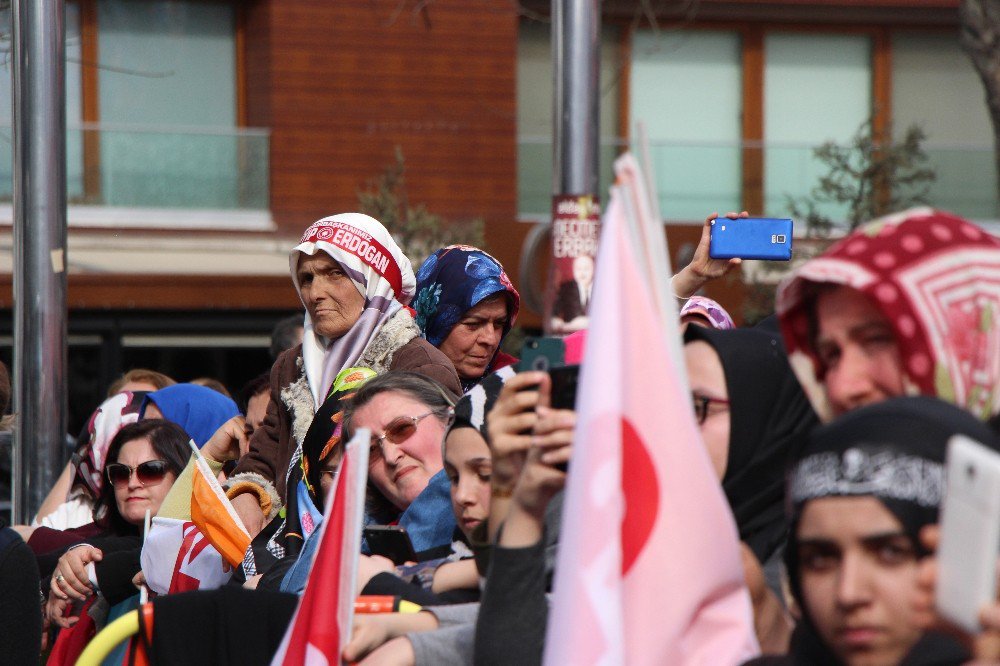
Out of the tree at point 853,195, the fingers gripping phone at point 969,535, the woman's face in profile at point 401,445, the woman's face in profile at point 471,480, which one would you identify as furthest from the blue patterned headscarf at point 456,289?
the tree at point 853,195

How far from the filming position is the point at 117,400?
6.30m

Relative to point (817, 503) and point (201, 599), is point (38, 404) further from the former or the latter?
point (817, 503)

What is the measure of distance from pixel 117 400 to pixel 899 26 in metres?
14.0

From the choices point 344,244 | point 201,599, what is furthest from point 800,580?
point 344,244

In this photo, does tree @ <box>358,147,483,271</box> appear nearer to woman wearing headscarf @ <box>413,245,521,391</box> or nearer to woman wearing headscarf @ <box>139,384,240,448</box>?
woman wearing headscarf @ <box>139,384,240,448</box>

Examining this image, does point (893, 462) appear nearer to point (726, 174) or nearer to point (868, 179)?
point (868, 179)

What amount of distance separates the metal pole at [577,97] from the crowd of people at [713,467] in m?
0.78

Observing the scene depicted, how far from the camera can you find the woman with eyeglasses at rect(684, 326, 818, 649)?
9.09 ft

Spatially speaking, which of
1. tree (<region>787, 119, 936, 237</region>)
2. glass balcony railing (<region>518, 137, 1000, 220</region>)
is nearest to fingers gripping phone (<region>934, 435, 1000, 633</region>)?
tree (<region>787, 119, 936, 237</region>)

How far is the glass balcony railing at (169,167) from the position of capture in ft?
52.9

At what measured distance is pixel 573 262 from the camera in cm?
382

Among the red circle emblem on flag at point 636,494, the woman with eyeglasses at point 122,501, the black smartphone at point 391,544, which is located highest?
the red circle emblem on flag at point 636,494

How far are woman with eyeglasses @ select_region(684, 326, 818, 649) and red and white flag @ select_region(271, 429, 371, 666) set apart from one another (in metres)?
0.59

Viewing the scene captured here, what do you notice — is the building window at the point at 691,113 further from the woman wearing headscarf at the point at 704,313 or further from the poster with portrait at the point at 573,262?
the poster with portrait at the point at 573,262
